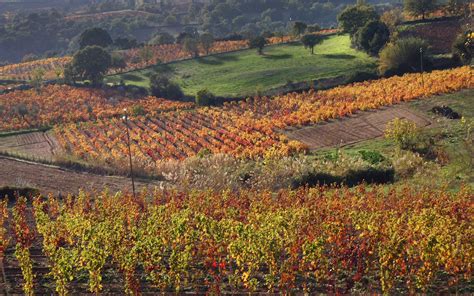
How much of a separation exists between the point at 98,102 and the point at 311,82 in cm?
3181

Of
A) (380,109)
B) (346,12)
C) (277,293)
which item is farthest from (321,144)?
(346,12)

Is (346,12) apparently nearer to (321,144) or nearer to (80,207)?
(321,144)

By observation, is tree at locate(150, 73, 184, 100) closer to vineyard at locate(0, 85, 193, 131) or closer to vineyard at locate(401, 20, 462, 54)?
vineyard at locate(0, 85, 193, 131)

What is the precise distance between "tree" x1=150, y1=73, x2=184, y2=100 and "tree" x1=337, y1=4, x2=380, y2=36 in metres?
32.6

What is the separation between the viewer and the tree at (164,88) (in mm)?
96875

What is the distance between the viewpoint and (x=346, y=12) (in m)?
110

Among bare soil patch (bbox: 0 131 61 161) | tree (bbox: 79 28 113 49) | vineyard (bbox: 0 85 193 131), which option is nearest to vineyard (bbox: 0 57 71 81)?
tree (bbox: 79 28 113 49)

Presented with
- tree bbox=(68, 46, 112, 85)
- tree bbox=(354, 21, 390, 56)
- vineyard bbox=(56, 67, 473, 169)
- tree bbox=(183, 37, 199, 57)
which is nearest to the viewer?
vineyard bbox=(56, 67, 473, 169)

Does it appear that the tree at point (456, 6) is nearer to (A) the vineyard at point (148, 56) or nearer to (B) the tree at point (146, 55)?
(A) the vineyard at point (148, 56)

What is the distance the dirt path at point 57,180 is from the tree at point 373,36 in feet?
183

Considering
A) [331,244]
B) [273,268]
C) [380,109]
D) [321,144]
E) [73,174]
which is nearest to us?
[273,268]

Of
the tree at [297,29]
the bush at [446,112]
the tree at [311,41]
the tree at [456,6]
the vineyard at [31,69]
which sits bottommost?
the bush at [446,112]

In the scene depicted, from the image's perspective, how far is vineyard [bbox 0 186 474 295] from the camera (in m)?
27.5

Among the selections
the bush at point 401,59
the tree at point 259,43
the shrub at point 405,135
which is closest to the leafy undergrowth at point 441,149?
the shrub at point 405,135
